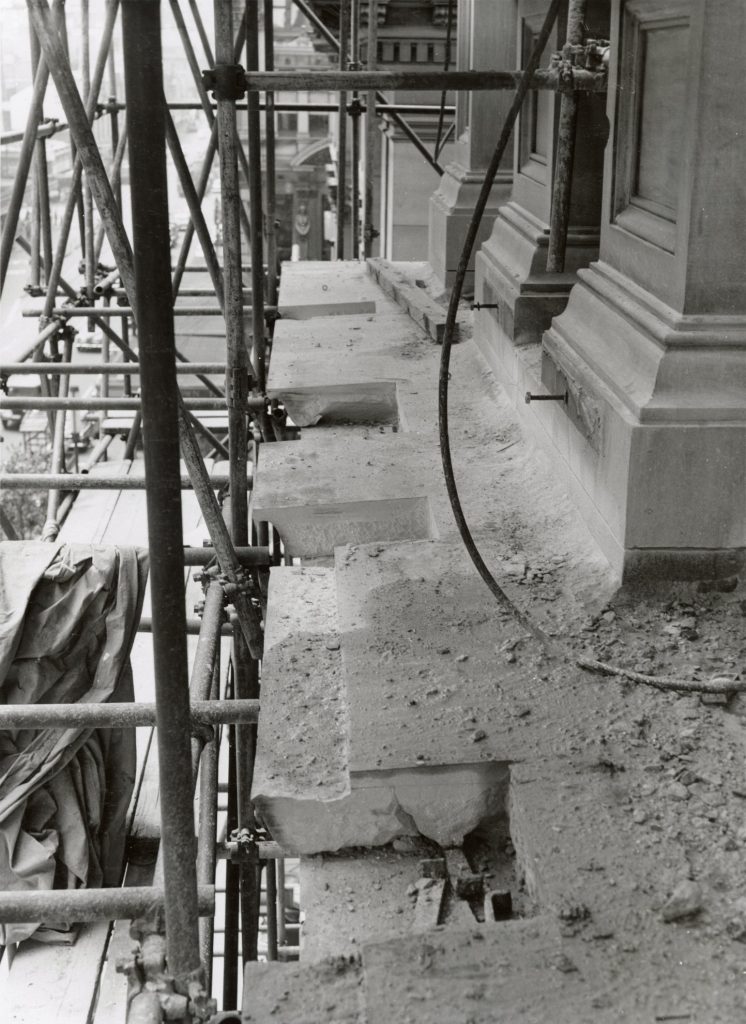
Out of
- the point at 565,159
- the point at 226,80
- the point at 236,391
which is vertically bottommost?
the point at 236,391

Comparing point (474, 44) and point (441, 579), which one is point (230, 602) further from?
point (474, 44)

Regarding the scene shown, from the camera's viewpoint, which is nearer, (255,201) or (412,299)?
(255,201)

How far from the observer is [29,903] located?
3229mm

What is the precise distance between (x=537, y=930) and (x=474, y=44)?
21.1 feet

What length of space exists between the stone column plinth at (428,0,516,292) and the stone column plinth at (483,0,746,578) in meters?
3.29

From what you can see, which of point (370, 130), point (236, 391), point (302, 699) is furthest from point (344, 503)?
point (370, 130)

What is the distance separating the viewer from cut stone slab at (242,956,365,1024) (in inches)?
90.5

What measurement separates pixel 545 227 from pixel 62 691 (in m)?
3.05

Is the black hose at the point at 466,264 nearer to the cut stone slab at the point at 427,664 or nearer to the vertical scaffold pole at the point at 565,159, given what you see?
the cut stone slab at the point at 427,664

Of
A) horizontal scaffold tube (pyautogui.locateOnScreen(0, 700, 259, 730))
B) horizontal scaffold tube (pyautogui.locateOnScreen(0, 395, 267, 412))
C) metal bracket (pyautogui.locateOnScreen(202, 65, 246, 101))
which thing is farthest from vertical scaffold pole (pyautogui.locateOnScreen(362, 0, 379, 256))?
horizontal scaffold tube (pyautogui.locateOnScreen(0, 700, 259, 730))

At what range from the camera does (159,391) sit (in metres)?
2.26

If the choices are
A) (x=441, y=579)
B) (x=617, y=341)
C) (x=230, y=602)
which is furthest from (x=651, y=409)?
(x=230, y=602)

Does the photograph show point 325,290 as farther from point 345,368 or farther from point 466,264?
point 466,264

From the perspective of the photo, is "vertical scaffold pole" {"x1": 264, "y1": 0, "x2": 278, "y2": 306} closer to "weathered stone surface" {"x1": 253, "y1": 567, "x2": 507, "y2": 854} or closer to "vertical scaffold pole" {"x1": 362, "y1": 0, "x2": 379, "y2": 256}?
"vertical scaffold pole" {"x1": 362, "y1": 0, "x2": 379, "y2": 256}
